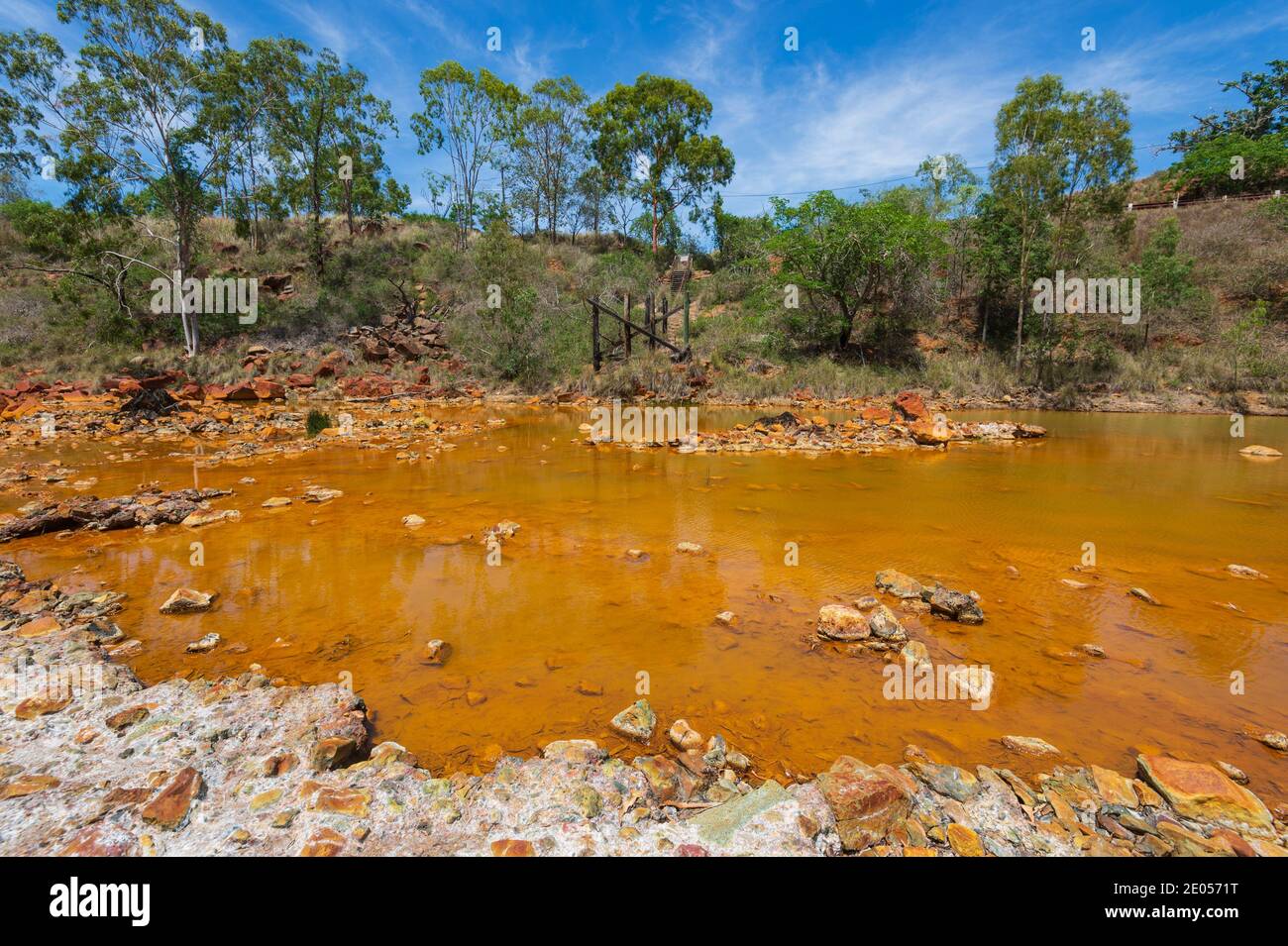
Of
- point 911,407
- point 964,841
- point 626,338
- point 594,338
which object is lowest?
point 964,841

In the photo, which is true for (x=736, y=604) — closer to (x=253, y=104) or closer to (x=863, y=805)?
(x=863, y=805)

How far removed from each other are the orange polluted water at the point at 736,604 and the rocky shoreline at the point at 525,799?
0.75ft

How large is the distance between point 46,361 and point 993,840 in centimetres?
2689

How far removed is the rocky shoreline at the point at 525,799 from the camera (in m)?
1.68

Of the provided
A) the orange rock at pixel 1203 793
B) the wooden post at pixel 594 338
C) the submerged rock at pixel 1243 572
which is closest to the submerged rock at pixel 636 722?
the orange rock at pixel 1203 793

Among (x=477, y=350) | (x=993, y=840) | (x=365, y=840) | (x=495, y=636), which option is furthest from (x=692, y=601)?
(x=477, y=350)

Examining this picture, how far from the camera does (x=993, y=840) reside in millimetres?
1761

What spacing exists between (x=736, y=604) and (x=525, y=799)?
213cm

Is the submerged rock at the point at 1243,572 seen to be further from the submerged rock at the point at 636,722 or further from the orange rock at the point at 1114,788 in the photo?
the submerged rock at the point at 636,722

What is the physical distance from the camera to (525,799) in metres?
1.91

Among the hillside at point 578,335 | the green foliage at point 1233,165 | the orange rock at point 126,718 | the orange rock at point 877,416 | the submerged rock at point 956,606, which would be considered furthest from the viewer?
the green foliage at point 1233,165

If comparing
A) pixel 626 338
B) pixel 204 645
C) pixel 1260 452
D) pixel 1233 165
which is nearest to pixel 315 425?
pixel 204 645
